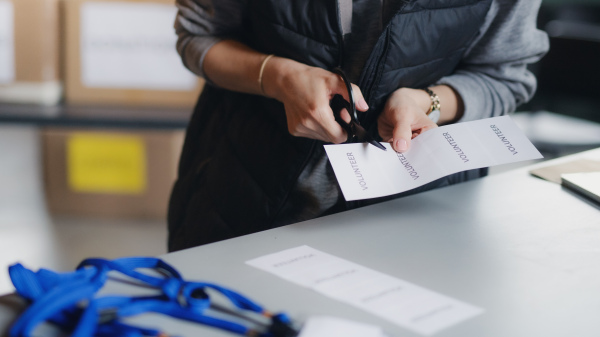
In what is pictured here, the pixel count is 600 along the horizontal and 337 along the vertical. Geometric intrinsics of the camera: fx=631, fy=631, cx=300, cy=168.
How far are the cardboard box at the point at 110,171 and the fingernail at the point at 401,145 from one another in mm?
1294

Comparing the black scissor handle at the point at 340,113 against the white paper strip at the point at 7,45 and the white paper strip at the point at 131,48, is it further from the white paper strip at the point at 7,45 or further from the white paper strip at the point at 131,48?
the white paper strip at the point at 7,45

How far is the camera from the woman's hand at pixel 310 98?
2.49 ft

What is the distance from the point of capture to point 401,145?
0.73 metres

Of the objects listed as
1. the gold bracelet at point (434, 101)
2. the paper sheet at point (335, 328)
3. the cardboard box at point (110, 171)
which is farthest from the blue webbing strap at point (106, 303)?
the cardboard box at point (110, 171)

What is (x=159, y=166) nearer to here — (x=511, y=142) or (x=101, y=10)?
(x=101, y=10)

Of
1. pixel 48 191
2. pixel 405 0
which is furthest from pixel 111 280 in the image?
pixel 48 191

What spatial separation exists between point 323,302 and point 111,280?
0.61 ft

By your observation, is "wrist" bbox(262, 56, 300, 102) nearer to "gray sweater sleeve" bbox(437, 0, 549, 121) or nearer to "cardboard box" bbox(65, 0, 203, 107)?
"gray sweater sleeve" bbox(437, 0, 549, 121)

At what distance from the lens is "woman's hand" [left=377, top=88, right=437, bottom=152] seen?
0.74 m

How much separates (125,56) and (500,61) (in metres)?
1.31

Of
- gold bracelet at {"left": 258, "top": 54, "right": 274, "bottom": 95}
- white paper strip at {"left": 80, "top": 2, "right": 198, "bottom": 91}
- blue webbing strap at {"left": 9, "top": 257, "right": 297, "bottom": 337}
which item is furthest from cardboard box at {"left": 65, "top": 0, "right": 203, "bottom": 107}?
blue webbing strap at {"left": 9, "top": 257, "right": 297, "bottom": 337}

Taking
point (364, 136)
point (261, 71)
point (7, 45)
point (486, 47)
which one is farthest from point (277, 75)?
point (7, 45)

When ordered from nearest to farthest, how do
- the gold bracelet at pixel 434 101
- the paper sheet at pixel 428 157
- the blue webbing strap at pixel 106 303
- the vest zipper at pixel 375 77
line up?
the blue webbing strap at pixel 106 303 < the paper sheet at pixel 428 157 < the vest zipper at pixel 375 77 < the gold bracelet at pixel 434 101

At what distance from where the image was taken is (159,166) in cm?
201
